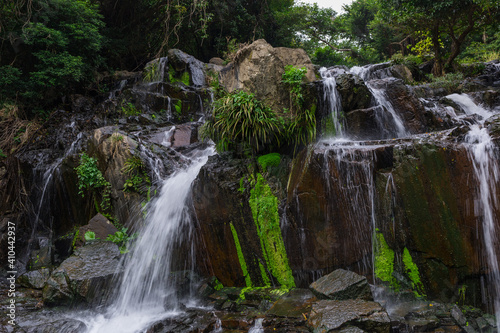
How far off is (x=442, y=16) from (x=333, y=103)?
8.85 m

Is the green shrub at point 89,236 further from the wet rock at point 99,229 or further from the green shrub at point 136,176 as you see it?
the green shrub at point 136,176

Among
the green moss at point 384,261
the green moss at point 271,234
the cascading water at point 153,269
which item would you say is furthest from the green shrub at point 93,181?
the green moss at point 384,261

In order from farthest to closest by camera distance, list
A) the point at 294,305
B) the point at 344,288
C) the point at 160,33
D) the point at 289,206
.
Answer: the point at 160,33, the point at 289,206, the point at 294,305, the point at 344,288

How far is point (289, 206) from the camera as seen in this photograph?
564 centimetres

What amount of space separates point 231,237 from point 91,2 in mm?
14660

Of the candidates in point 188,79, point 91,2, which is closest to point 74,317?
point 188,79

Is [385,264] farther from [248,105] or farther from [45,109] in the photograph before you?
[45,109]

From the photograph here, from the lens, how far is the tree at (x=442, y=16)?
1173cm

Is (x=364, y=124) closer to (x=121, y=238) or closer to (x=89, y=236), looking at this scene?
(x=121, y=238)

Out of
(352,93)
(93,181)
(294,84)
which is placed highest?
(294,84)

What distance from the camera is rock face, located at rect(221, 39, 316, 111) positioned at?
7.19 m

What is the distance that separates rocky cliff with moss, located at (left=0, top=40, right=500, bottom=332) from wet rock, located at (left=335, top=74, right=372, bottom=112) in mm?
30

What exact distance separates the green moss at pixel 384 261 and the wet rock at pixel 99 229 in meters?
5.80

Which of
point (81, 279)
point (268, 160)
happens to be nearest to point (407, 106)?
point (268, 160)
